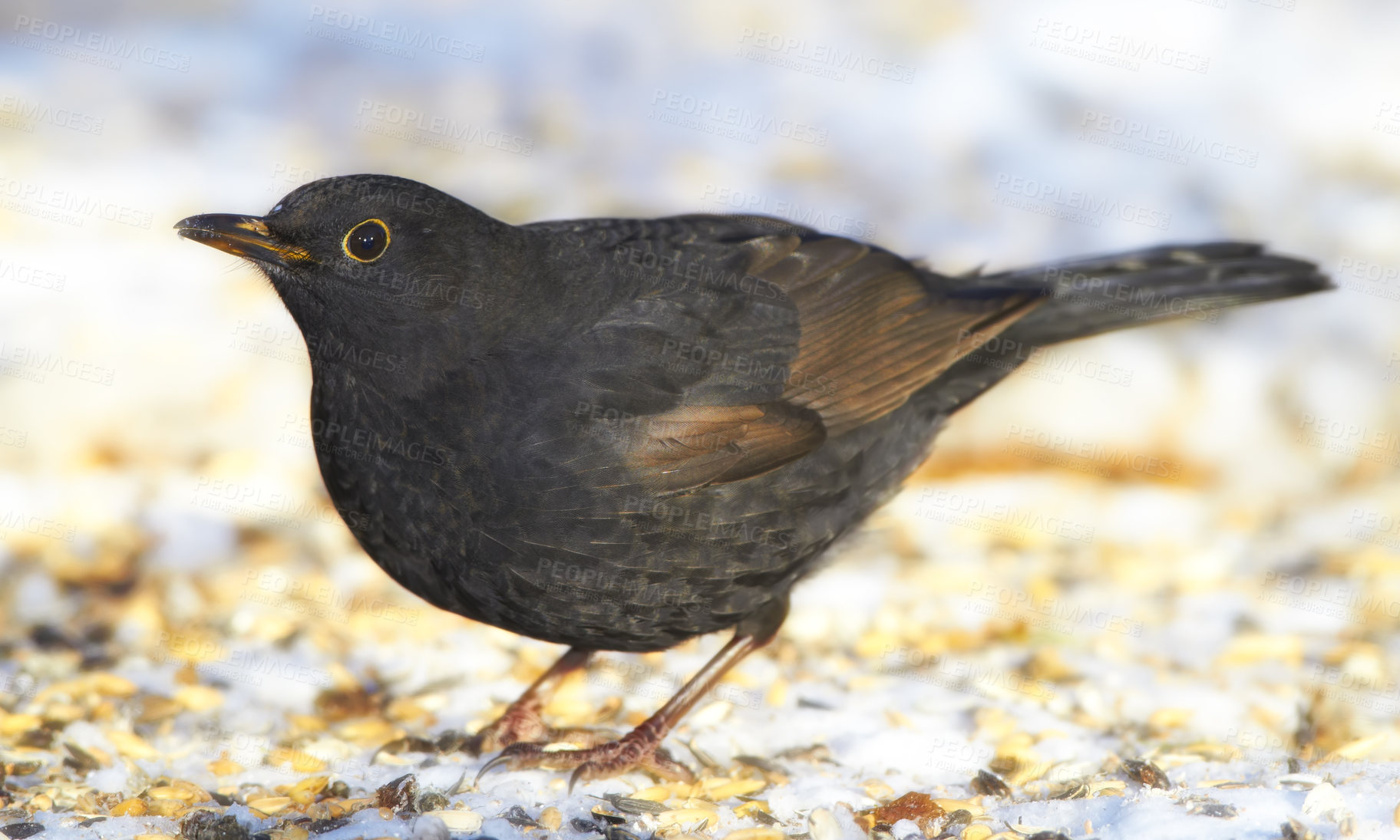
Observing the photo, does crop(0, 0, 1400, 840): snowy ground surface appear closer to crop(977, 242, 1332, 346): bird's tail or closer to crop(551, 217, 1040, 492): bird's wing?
crop(551, 217, 1040, 492): bird's wing

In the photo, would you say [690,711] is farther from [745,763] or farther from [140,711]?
[140,711]

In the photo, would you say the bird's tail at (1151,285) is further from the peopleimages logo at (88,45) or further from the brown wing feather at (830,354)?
the peopleimages logo at (88,45)

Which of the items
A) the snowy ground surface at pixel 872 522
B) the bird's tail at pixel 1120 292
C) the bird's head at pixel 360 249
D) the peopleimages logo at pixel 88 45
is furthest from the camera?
the peopleimages logo at pixel 88 45

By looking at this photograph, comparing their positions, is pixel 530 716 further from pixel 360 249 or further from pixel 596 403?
pixel 360 249

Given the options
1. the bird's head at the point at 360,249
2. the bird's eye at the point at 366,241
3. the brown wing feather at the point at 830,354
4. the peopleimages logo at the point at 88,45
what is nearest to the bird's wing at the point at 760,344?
the brown wing feather at the point at 830,354

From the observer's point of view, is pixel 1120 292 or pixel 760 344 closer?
pixel 760 344

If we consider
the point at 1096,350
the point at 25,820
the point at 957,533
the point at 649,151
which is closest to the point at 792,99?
the point at 649,151

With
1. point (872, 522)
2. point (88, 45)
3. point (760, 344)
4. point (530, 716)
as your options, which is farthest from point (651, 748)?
point (88, 45)
